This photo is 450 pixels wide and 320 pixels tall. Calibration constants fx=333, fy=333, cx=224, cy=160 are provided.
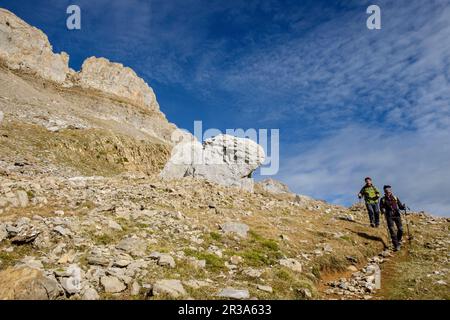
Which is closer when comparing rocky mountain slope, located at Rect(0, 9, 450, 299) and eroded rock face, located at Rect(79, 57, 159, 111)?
rocky mountain slope, located at Rect(0, 9, 450, 299)

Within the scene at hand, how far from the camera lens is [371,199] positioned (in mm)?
18562

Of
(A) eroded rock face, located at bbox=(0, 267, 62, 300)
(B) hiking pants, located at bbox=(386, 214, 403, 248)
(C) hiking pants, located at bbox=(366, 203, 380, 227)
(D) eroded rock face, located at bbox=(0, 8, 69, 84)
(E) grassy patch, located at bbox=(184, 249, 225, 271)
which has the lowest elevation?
(A) eroded rock face, located at bbox=(0, 267, 62, 300)

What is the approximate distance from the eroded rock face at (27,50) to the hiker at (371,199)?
80279 millimetres

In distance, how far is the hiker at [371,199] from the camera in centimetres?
1838

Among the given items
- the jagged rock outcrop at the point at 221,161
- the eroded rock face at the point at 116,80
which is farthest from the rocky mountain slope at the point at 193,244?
the eroded rock face at the point at 116,80

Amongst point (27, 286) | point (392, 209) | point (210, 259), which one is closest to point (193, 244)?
point (210, 259)

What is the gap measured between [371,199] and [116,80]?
109846mm

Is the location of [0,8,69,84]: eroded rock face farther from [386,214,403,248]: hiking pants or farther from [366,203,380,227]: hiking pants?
[386,214,403,248]: hiking pants

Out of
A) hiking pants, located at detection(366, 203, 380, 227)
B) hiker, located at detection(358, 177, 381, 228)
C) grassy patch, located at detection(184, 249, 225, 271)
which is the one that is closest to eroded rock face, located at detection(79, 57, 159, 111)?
hiker, located at detection(358, 177, 381, 228)

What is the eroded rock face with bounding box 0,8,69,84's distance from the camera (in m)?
77.0

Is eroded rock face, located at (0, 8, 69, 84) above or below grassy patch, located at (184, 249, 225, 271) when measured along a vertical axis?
above

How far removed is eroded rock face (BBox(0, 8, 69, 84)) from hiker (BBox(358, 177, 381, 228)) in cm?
8028

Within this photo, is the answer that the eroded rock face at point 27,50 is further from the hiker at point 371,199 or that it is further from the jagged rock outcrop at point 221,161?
the hiker at point 371,199
